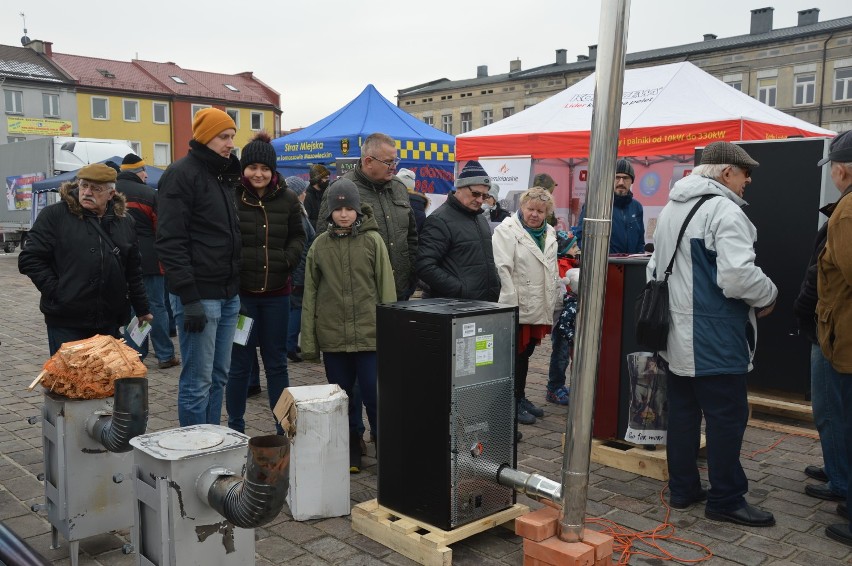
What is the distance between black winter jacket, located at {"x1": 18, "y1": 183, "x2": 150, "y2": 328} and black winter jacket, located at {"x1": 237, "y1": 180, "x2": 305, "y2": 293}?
2.50 ft

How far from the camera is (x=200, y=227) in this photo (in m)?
4.07

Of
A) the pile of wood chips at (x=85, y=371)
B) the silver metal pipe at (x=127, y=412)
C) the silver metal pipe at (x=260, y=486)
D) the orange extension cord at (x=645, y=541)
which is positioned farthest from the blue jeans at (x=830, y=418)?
the pile of wood chips at (x=85, y=371)

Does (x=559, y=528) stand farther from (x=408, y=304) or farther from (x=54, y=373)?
(x=54, y=373)

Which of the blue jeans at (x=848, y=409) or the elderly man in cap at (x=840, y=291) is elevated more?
the elderly man in cap at (x=840, y=291)

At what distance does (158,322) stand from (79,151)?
51.2ft

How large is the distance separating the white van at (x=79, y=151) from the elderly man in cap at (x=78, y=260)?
1755 cm

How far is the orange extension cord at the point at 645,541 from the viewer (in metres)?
3.40

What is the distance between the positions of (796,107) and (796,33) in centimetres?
402

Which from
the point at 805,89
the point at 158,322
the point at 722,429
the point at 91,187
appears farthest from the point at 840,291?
the point at 805,89

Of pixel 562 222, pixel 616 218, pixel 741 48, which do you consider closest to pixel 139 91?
pixel 741 48

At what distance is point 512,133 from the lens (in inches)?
420

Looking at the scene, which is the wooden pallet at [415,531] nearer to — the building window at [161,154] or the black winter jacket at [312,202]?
the black winter jacket at [312,202]

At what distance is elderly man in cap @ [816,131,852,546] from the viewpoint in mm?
3385

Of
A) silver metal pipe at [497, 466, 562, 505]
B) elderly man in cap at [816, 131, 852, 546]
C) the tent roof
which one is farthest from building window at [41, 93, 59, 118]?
elderly man in cap at [816, 131, 852, 546]
